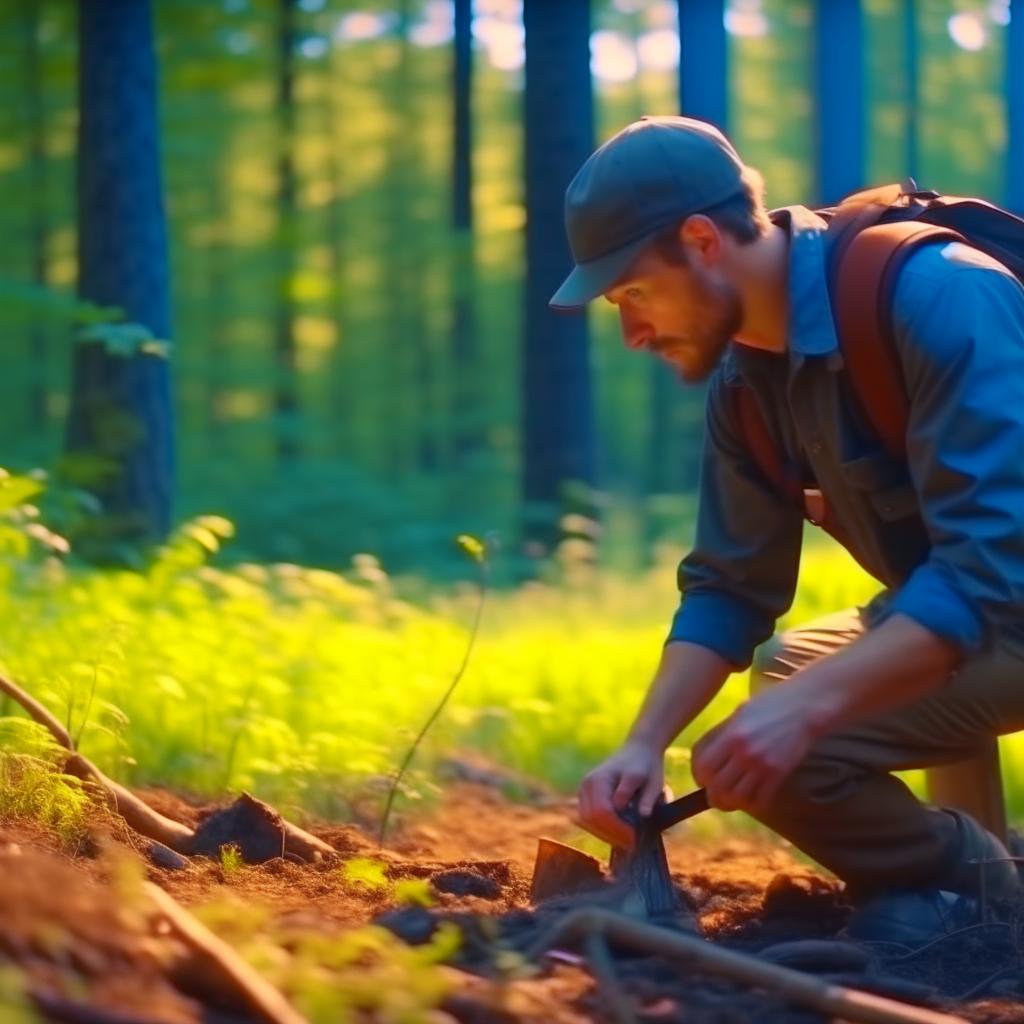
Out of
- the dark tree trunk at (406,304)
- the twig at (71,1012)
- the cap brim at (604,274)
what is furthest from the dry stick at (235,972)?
the dark tree trunk at (406,304)

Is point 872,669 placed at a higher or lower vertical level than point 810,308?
lower

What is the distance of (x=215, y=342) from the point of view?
2398cm

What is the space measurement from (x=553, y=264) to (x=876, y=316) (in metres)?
8.34

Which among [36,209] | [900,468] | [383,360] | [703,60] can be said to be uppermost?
[703,60]

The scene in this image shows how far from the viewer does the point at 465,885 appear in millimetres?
3521

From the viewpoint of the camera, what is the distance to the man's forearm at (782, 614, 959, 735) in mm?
2932

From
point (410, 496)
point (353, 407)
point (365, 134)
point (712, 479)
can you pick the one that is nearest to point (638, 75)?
point (365, 134)

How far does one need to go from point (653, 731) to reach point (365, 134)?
21719mm

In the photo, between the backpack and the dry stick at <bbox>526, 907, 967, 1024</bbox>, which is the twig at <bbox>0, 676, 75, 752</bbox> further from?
the backpack

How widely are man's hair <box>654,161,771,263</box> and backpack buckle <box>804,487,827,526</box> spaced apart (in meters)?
0.62

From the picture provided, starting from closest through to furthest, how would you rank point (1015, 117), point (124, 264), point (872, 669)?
point (872, 669), point (124, 264), point (1015, 117)

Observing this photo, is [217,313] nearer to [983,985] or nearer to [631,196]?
[631,196]

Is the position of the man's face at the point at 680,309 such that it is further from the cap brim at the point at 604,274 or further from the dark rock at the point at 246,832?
the dark rock at the point at 246,832

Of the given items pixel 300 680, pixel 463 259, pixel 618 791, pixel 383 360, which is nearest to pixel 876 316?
pixel 618 791
